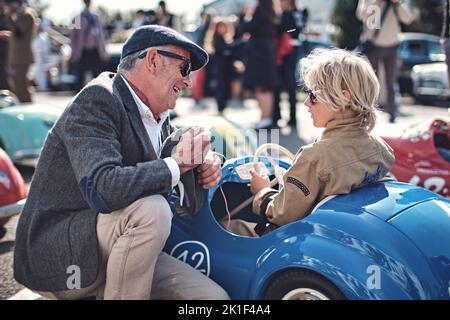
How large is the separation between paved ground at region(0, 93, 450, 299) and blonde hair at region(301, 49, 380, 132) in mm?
154

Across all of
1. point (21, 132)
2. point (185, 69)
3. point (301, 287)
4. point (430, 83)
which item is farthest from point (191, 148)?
point (430, 83)

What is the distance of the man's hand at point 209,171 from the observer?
2.59 m

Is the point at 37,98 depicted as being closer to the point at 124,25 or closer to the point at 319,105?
the point at 319,105

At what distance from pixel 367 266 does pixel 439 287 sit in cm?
29

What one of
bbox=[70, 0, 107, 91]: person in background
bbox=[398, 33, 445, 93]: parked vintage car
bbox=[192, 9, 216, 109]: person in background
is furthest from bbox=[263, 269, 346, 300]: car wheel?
bbox=[398, 33, 445, 93]: parked vintage car

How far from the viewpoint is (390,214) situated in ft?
7.65

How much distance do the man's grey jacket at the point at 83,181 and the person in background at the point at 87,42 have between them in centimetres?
707

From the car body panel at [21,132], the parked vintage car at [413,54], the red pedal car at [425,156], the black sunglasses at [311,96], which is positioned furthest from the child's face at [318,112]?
the parked vintage car at [413,54]

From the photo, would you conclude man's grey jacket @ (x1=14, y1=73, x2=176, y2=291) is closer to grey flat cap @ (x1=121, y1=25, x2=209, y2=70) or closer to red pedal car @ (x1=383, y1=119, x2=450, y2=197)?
grey flat cap @ (x1=121, y1=25, x2=209, y2=70)

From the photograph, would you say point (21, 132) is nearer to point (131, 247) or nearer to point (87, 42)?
point (131, 247)

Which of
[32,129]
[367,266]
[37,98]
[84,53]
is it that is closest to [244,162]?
[367,266]

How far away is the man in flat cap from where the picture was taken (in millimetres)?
2248

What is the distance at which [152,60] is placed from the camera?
2436 millimetres

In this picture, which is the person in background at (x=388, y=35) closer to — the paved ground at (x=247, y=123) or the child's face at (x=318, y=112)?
the paved ground at (x=247, y=123)
